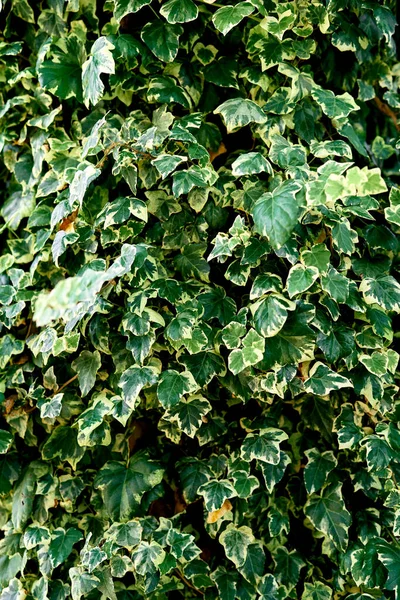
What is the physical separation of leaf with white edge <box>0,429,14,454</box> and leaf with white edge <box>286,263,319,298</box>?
0.74 meters

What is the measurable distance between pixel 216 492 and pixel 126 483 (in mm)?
198

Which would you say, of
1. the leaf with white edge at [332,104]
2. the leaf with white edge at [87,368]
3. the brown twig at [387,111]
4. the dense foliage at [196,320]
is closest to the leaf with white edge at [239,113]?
the dense foliage at [196,320]

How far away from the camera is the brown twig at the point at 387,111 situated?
169 centimetres

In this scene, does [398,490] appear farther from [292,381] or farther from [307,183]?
[307,183]

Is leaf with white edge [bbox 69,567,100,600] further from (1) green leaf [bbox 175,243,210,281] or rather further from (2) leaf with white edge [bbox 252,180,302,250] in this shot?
(2) leaf with white edge [bbox 252,180,302,250]

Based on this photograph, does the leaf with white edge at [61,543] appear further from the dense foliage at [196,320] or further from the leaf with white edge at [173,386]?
the leaf with white edge at [173,386]

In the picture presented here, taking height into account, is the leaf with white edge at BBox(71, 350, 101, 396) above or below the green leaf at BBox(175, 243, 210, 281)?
below

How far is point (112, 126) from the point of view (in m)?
1.45

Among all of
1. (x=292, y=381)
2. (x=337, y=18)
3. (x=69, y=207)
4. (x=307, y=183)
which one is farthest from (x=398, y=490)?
(x=337, y=18)

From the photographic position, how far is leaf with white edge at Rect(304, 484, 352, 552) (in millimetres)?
1392

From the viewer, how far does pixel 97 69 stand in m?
1.31

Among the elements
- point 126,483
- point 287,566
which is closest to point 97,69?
point 126,483

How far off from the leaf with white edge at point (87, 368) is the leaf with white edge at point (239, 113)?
0.57 metres

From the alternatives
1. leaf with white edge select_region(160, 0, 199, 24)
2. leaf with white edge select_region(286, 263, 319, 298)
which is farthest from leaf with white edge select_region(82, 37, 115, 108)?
leaf with white edge select_region(286, 263, 319, 298)
